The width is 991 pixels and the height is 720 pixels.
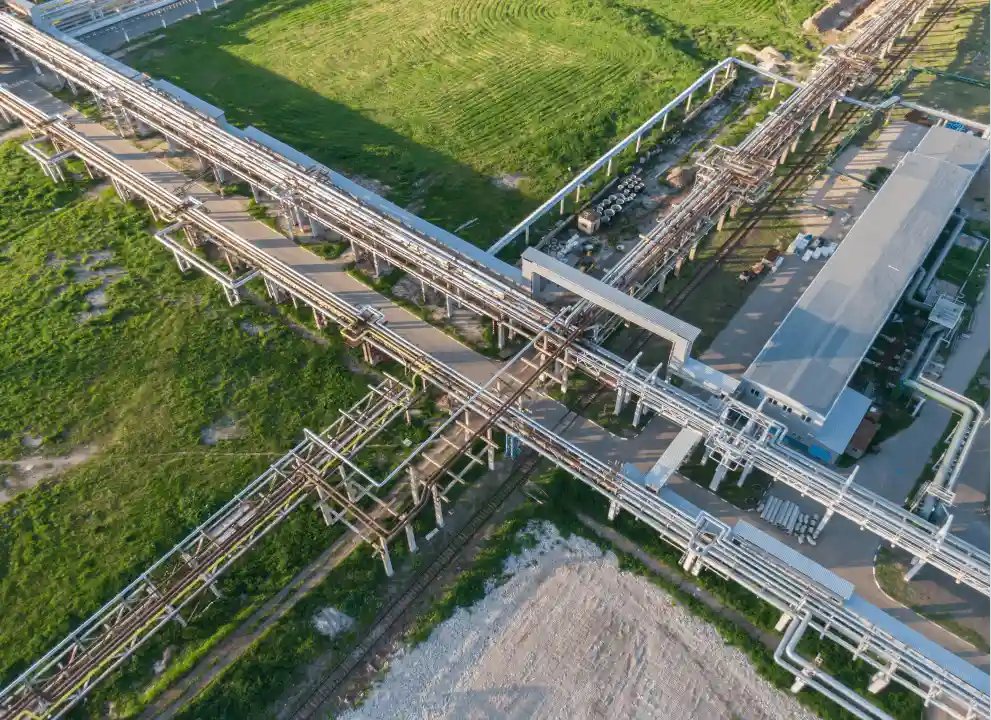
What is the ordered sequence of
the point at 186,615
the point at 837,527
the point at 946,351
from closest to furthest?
1. the point at 186,615
2. the point at 837,527
3. the point at 946,351

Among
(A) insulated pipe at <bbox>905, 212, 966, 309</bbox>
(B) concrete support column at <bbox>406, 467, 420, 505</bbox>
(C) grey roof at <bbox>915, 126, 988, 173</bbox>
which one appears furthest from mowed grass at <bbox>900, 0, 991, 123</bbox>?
(B) concrete support column at <bbox>406, 467, 420, 505</bbox>

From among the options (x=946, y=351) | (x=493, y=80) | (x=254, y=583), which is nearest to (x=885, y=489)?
(x=946, y=351)

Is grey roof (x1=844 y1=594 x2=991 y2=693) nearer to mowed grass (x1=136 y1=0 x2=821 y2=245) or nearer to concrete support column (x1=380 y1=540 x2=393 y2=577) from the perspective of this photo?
concrete support column (x1=380 y1=540 x2=393 y2=577)

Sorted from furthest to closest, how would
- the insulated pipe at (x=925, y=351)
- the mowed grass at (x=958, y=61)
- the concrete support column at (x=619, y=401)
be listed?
the mowed grass at (x=958, y=61), the insulated pipe at (x=925, y=351), the concrete support column at (x=619, y=401)

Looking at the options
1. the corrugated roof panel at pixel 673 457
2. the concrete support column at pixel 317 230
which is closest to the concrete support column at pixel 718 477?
the corrugated roof panel at pixel 673 457

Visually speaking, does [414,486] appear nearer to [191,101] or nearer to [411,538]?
[411,538]

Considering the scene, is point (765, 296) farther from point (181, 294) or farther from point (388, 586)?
point (181, 294)

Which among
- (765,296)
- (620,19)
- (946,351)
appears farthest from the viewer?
(620,19)

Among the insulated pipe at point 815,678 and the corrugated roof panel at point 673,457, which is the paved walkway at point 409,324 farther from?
the insulated pipe at point 815,678
